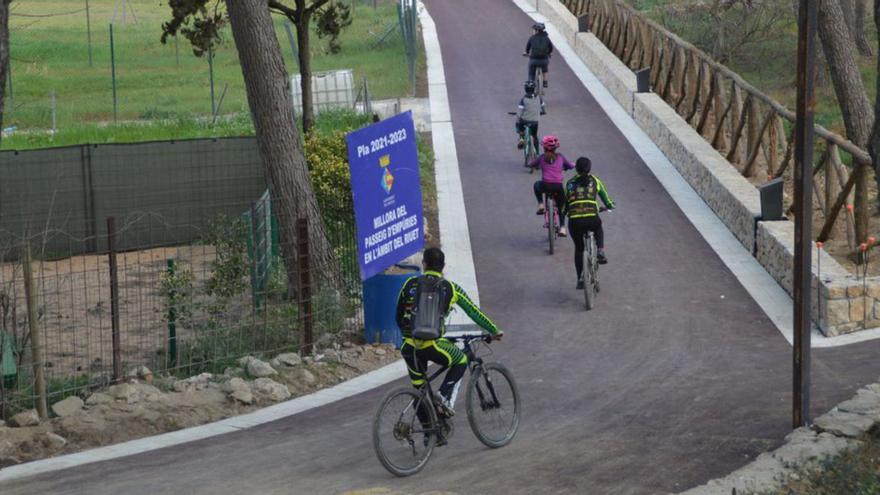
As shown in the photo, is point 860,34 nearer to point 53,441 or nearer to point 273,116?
point 273,116

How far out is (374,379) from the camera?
1295 cm

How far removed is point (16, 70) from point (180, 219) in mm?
23283

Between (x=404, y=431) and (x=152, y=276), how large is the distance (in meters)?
7.20

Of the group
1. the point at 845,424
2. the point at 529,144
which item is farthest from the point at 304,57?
the point at 845,424

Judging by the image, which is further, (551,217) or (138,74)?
(138,74)

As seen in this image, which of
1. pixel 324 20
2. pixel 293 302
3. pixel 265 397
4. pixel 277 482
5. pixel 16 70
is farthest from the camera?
pixel 16 70

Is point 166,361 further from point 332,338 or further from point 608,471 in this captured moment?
point 608,471

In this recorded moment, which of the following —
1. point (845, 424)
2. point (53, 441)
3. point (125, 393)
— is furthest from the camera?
point (125, 393)

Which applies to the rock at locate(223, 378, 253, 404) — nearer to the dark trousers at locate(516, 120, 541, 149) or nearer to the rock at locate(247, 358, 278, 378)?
the rock at locate(247, 358, 278, 378)

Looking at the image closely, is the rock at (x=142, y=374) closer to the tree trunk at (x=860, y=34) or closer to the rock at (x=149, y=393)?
the rock at (x=149, y=393)

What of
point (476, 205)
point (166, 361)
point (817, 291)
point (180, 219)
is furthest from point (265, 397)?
point (180, 219)

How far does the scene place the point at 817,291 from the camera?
46.3 ft

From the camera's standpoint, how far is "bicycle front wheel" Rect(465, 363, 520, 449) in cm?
1002

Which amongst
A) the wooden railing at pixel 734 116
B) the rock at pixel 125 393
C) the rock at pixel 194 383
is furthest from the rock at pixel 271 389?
the wooden railing at pixel 734 116
